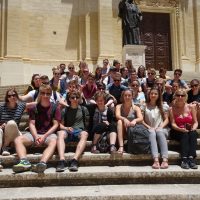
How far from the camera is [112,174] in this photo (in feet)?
17.1

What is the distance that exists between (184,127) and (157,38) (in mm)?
15388

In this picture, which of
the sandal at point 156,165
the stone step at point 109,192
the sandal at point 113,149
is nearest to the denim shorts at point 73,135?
the sandal at point 113,149

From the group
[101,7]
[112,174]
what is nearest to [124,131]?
[112,174]

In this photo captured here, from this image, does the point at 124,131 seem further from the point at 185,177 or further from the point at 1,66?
the point at 1,66

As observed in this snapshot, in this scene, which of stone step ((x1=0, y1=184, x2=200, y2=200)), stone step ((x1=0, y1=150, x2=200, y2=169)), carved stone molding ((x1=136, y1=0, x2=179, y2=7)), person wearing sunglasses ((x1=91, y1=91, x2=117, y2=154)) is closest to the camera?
stone step ((x1=0, y1=184, x2=200, y2=200))

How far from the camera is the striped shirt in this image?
20.4ft

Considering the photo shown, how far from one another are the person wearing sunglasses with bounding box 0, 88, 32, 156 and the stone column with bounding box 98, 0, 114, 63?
12730mm

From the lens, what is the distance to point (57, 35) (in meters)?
19.2

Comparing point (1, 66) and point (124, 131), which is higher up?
point (1, 66)

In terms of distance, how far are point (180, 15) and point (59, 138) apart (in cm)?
1690

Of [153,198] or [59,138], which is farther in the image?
[59,138]

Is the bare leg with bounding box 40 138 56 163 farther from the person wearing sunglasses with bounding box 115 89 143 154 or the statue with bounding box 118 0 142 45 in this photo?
the statue with bounding box 118 0 142 45

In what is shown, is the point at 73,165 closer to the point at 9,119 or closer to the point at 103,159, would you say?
the point at 103,159

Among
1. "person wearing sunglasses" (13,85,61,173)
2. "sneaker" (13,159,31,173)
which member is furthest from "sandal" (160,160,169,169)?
"sneaker" (13,159,31,173)
